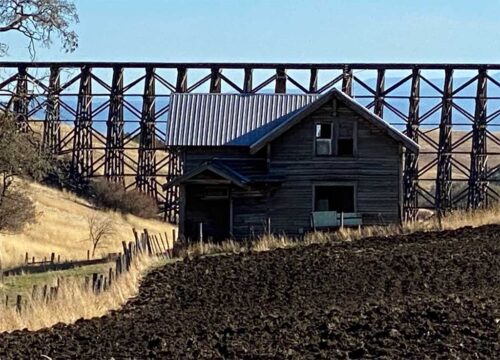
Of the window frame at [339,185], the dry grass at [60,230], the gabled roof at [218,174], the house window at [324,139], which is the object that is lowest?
the dry grass at [60,230]

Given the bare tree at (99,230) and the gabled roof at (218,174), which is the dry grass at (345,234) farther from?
the bare tree at (99,230)

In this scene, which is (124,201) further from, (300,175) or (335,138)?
(335,138)

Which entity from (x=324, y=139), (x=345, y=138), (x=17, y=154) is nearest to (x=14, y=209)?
(x=17, y=154)

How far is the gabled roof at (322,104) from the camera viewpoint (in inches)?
1176

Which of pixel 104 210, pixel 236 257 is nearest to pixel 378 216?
pixel 236 257

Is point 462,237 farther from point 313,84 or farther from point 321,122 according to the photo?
point 313,84

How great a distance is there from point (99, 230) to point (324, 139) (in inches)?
468

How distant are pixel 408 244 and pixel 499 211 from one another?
8.33 metres

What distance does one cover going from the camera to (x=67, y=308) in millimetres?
14445

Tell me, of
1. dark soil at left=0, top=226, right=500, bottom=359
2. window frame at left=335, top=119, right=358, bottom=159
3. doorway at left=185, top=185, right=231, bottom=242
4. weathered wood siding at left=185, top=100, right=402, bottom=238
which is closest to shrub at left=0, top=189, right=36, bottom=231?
doorway at left=185, top=185, right=231, bottom=242

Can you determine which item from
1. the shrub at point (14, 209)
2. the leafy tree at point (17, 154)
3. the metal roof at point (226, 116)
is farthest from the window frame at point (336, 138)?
the shrub at point (14, 209)

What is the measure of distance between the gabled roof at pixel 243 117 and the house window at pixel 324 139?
30.3 inches

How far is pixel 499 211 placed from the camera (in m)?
31.1

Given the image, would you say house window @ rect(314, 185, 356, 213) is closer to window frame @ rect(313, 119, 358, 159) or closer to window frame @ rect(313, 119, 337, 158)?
window frame @ rect(313, 119, 358, 159)
